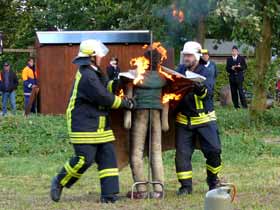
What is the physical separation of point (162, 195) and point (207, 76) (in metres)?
1.53

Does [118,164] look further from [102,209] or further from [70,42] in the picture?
[70,42]

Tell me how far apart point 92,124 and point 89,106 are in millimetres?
209

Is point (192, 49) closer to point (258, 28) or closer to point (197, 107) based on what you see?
point (197, 107)

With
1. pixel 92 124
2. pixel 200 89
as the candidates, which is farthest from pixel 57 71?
pixel 92 124

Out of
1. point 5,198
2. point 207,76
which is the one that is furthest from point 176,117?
point 5,198

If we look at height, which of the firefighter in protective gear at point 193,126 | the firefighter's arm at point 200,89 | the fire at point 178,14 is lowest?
the firefighter in protective gear at point 193,126

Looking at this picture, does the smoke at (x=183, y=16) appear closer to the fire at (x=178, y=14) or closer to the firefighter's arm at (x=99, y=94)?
the fire at (x=178, y=14)

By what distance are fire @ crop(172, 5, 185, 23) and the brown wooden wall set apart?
Result: 7.81 m

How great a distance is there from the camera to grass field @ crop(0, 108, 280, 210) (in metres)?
8.98

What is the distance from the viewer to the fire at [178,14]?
1486 centimetres

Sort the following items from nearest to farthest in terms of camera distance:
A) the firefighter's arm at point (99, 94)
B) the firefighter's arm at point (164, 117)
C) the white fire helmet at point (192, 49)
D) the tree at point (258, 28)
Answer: the firefighter's arm at point (99, 94) < the white fire helmet at point (192, 49) < the firefighter's arm at point (164, 117) < the tree at point (258, 28)

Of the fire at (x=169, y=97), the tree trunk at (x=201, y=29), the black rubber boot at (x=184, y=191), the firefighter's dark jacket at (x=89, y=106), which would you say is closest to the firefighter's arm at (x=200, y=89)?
the fire at (x=169, y=97)

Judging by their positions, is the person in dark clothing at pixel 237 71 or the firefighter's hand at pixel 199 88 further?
the person in dark clothing at pixel 237 71

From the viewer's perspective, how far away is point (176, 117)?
9695 millimetres
